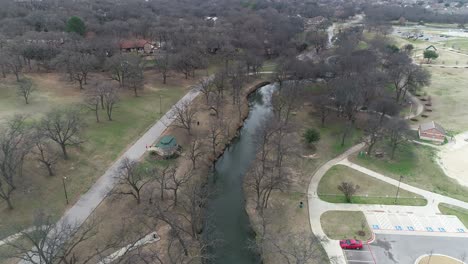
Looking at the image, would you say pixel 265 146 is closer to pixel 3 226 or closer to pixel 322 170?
pixel 322 170

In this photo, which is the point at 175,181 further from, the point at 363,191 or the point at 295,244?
the point at 363,191

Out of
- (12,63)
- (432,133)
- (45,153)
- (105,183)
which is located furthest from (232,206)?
(12,63)

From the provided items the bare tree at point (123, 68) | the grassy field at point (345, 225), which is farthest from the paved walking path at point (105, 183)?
the grassy field at point (345, 225)

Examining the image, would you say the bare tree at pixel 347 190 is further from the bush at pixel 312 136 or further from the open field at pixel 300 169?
the bush at pixel 312 136

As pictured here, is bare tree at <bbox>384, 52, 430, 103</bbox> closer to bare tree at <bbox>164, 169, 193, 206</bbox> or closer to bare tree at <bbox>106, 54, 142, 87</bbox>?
bare tree at <bbox>164, 169, 193, 206</bbox>

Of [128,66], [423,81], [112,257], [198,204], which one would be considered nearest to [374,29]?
[423,81]
